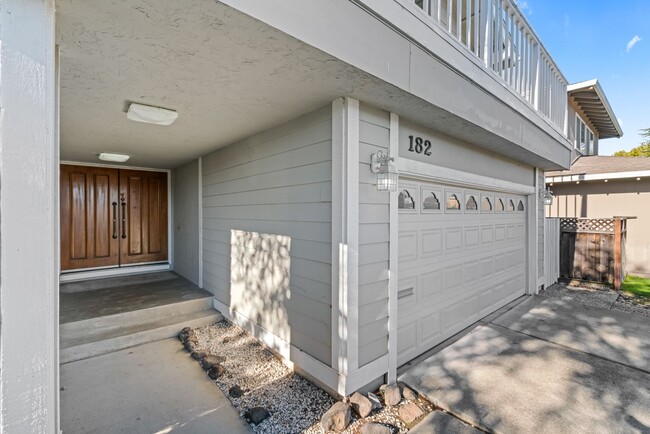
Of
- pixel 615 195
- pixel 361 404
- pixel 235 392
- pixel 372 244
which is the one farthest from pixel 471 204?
pixel 615 195

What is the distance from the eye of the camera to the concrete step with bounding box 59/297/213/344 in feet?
10.8

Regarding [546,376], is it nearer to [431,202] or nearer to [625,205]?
[431,202]

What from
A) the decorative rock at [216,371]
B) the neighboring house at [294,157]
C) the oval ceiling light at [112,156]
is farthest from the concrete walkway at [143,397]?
the oval ceiling light at [112,156]

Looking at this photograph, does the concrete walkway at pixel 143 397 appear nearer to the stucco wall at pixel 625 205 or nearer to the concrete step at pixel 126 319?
the concrete step at pixel 126 319

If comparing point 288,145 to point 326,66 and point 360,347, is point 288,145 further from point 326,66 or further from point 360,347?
point 360,347

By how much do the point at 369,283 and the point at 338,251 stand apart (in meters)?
0.42

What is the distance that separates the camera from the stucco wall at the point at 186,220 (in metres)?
4.89

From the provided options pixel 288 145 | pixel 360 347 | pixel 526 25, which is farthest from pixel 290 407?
pixel 526 25

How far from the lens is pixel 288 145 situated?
287 cm

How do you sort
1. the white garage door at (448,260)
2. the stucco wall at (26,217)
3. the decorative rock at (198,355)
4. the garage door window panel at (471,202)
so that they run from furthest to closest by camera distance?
the garage door window panel at (471,202) → the decorative rock at (198,355) → the white garage door at (448,260) → the stucco wall at (26,217)

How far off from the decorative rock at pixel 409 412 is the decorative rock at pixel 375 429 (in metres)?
0.19

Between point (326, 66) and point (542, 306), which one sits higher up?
point (326, 66)

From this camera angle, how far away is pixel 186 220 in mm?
5266

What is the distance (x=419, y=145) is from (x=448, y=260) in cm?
145
